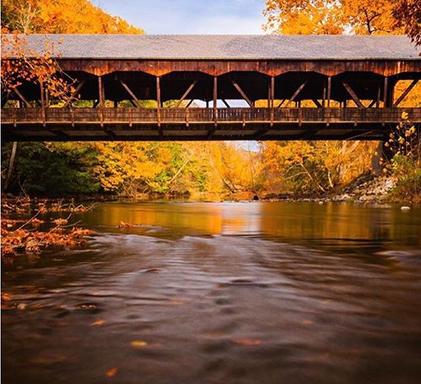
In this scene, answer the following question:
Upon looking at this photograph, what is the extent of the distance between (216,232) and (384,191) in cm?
1273

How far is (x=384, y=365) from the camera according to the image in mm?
1808

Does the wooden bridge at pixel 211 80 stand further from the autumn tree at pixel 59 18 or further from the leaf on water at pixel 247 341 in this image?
the leaf on water at pixel 247 341

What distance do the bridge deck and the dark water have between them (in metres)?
12.8

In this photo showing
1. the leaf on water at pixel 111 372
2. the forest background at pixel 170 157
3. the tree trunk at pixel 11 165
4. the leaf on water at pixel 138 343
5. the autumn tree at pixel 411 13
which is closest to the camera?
the leaf on water at pixel 111 372

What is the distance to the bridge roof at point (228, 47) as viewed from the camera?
55.6 ft

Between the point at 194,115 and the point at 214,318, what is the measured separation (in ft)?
50.5

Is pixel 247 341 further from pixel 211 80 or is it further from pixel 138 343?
pixel 211 80

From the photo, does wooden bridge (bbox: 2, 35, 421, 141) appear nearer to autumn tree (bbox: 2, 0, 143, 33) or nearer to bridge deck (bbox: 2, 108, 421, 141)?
bridge deck (bbox: 2, 108, 421, 141)

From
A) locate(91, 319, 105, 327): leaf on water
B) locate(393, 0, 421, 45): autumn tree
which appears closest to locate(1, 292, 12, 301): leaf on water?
locate(91, 319, 105, 327): leaf on water

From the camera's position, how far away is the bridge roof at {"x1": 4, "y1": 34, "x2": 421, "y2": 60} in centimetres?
1695

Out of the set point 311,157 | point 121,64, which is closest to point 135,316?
point 121,64

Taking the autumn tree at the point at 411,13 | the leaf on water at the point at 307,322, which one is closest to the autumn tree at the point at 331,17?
the autumn tree at the point at 411,13

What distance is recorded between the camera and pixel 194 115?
17219 mm

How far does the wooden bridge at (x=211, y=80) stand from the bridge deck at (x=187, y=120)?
44 mm
